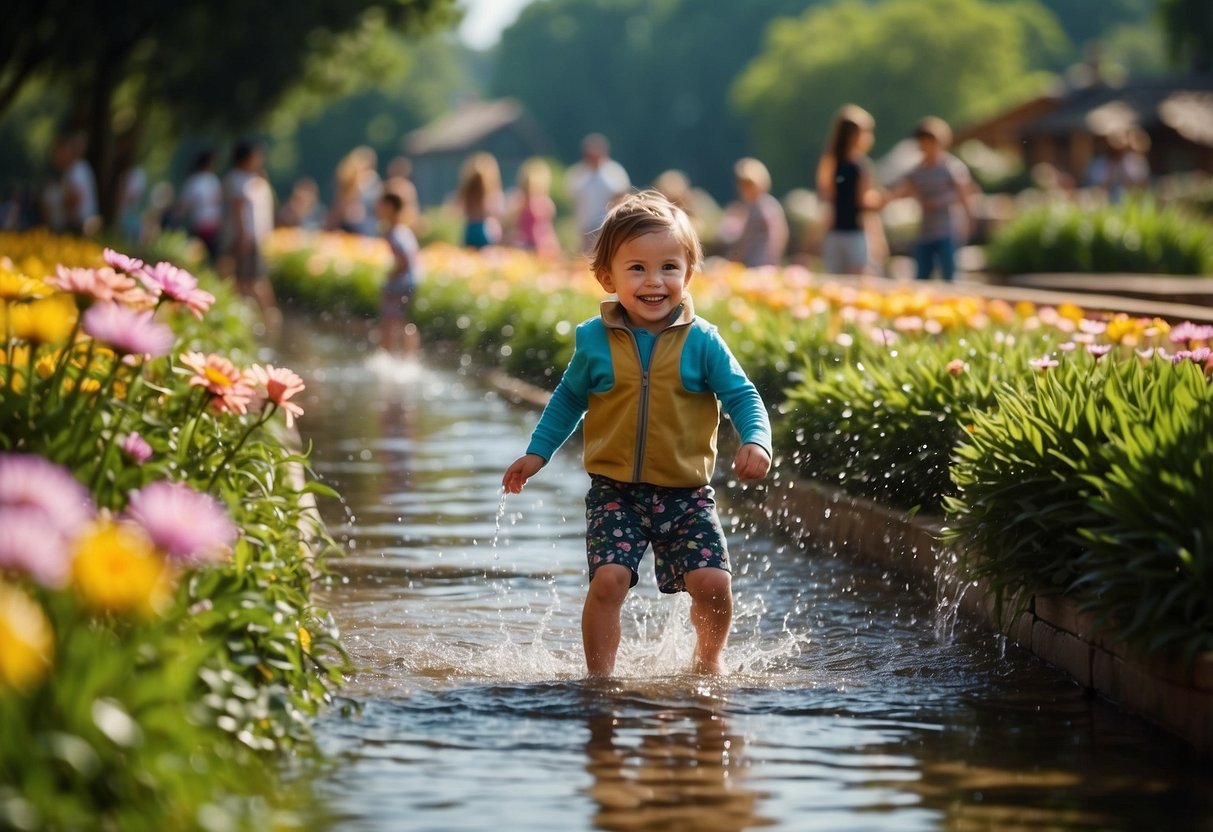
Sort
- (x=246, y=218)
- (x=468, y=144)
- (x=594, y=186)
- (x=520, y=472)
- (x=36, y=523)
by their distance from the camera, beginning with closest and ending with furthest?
1. (x=36, y=523)
2. (x=520, y=472)
3. (x=246, y=218)
4. (x=594, y=186)
5. (x=468, y=144)

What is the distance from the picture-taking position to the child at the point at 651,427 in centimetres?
582

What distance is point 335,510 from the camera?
31.9 ft

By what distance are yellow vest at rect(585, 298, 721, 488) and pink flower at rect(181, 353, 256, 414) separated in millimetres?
1126

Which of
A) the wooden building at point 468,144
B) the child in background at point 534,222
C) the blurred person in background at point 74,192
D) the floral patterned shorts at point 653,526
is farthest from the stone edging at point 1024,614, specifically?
the wooden building at point 468,144

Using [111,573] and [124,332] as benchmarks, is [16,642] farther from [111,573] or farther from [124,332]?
[124,332]

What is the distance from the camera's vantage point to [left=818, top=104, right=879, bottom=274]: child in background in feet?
51.8

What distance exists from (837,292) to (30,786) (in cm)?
974

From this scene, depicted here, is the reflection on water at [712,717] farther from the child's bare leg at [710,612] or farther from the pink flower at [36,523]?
the pink flower at [36,523]

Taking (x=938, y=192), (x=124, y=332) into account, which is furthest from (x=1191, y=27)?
(x=124, y=332)

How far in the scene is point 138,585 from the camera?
3018mm

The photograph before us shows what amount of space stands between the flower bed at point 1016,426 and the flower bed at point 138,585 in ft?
6.63

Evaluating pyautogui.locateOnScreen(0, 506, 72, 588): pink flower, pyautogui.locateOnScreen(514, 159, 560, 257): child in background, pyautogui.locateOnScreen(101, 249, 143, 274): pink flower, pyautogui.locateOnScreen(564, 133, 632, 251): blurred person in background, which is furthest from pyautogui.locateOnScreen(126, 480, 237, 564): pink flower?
pyautogui.locateOnScreen(514, 159, 560, 257): child in background

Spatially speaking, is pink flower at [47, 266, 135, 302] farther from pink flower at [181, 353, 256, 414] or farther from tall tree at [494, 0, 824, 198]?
tall tree at [494, 0, 824, 198]

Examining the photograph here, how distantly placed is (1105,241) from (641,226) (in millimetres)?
15297
